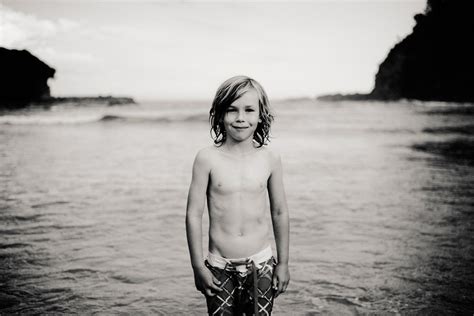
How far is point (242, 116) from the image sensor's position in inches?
76.1

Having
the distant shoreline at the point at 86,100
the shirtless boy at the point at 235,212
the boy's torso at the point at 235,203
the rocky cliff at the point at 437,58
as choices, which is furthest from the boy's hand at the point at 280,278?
the rocky cliff at the point at 437,58

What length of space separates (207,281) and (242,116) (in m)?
0.73

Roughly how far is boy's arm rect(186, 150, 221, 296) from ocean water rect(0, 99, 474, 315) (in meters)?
1.30

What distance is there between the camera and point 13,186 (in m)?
7.19

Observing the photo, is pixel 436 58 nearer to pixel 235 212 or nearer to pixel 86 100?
pixel 86 100

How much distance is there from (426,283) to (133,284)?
7.69 ft

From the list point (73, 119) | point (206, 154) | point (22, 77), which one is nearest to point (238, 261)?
point (206, 154)

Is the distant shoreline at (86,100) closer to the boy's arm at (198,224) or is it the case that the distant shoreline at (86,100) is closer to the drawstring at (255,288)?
the boy's arm at (198,224)

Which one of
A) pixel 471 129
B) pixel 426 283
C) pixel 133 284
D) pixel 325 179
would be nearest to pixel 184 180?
pixel 325 179

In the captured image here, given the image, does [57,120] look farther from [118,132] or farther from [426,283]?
[426,283]

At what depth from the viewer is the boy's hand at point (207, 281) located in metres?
1.89

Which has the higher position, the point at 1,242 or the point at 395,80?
the point at 395,80

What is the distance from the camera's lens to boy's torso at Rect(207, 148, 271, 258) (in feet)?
6.42

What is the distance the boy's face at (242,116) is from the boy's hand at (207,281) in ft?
1.98
